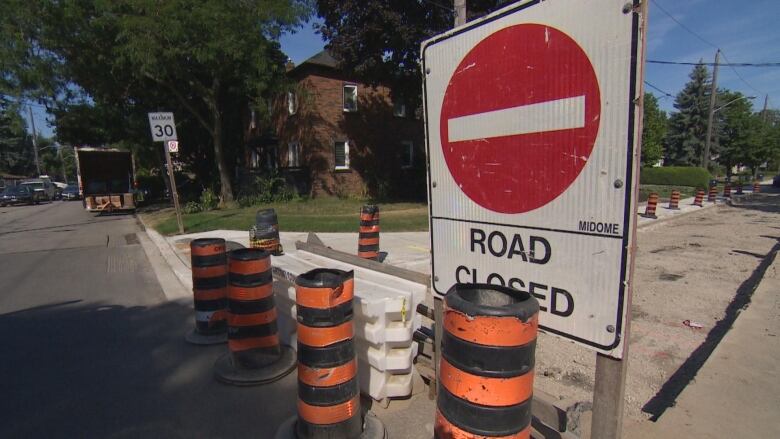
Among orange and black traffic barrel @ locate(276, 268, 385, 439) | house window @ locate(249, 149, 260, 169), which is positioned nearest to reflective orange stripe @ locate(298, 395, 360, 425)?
orange and black traffic barrel @ locate(276, 268, 385, 439)

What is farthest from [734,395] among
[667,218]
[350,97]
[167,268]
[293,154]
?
[293,154]

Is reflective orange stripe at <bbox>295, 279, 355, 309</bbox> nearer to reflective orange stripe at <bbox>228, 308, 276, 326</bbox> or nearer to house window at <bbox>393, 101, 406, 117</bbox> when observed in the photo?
reflective orange stripe at <bbox>228, 308, 276, 326</bbox>

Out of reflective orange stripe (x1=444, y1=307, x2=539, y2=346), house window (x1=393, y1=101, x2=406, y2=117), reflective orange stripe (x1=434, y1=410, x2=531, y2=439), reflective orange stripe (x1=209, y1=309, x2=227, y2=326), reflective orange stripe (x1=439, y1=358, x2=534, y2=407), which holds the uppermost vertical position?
house window (x1=393, y1=101, x2=406, y2=117)

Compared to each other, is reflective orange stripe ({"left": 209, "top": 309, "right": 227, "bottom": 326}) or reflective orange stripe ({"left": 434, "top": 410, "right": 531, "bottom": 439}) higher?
reflective orange stripe ({"left": 434, "top": 410, "right": 531, "bottom": 439})

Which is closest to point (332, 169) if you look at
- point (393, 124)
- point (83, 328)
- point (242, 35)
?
point (393, 124)

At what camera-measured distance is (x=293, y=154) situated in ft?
70.5

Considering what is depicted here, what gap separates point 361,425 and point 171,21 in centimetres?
1453

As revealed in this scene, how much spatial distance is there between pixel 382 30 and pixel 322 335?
15.1 m

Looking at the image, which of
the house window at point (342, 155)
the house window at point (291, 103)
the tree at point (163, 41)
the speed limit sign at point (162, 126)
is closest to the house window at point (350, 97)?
the house window at point (342, 155)

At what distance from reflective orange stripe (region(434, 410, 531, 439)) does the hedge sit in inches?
1495

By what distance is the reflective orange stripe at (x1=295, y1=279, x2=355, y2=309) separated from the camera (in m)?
2.51

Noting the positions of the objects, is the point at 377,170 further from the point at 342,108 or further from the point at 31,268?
the point at 31,268

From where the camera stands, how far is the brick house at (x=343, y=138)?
20.2 meters

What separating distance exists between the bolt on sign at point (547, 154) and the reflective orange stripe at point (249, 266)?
202 cm
